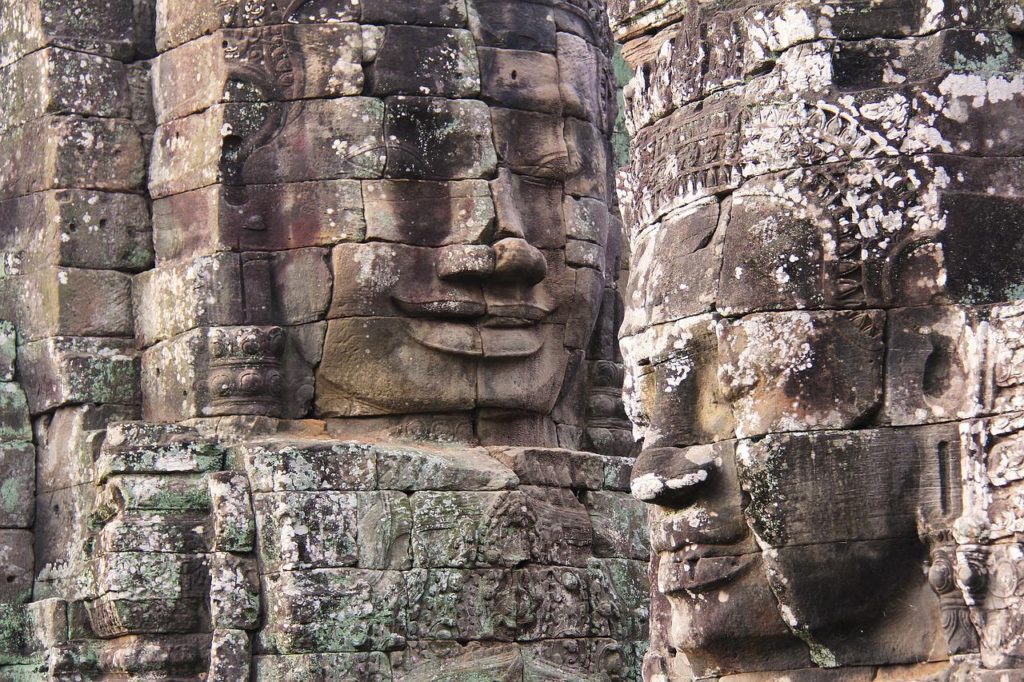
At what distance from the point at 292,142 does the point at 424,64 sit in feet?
2.97

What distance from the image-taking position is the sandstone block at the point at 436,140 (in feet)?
43.7

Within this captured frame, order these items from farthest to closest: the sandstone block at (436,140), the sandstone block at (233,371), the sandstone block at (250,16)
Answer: the sandstone block at (250,16) → the sandstone block at (436,140) → the sandstone block at (233,371)

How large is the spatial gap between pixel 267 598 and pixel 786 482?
5485 millimetres

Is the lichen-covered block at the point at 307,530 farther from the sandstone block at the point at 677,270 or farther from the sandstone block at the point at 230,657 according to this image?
the sandstone block at the point at 677,270

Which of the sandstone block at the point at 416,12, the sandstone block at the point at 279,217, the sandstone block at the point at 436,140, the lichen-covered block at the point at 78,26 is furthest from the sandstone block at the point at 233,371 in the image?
the lichen-covered block at the point at 78,26

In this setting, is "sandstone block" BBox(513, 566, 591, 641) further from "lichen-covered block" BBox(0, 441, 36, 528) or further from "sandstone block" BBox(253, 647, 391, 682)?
"lichen-covered block" BBox(0, 441, 36, 528)

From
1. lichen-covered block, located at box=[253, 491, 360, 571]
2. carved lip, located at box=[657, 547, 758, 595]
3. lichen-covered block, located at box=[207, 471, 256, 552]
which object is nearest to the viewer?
carved lip, located at box=[657, 547, 758, 595]

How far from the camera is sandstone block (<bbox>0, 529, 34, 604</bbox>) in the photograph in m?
14.0

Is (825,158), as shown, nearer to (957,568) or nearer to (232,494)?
(957,568)

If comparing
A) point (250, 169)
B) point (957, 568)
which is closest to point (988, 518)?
point (957, 568)

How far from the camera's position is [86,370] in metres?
13.9

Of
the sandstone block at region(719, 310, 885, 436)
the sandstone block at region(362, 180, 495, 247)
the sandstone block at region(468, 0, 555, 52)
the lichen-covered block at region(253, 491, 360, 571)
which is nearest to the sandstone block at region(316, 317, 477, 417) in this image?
the sandstone block at region(362, 180, 495, 247)

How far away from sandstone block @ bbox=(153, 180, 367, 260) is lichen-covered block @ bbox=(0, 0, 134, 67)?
1.37 m

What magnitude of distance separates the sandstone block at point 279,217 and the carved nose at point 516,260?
2.66 feet
